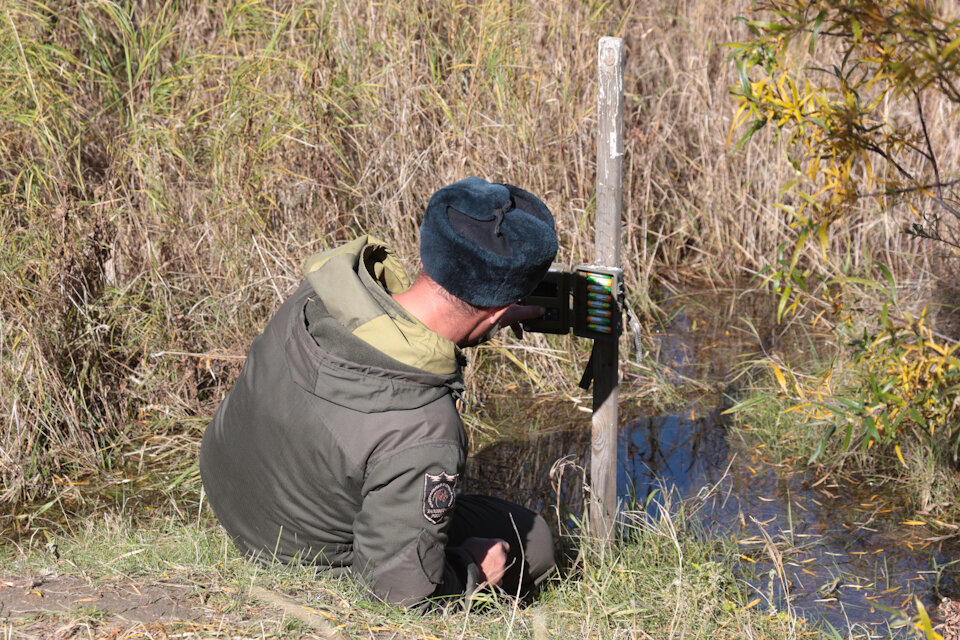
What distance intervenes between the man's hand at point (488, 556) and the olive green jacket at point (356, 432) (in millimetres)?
181

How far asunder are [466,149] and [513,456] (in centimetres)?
145

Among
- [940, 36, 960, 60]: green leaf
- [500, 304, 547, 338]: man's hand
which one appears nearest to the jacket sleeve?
[500, 304, 547, 338]: man's hand

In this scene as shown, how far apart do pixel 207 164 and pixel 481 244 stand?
8.38ft

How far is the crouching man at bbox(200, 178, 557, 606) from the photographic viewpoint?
7.80 ft

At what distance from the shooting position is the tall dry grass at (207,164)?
4129mm

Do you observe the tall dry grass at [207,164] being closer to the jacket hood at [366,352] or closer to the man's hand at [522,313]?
the man's hand at [522,313]

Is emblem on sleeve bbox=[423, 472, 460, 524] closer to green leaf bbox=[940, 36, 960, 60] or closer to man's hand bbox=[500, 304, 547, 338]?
man's hand bbox=[500, 304, 547, 338]

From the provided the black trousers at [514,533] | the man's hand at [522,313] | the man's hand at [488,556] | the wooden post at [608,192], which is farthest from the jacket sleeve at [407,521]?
the wooden post at [608,192]

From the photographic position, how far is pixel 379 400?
94.1 inches

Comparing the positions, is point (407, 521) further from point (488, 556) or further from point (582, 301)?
point (582, 301)

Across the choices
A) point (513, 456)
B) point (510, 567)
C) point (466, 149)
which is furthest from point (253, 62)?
point (510, 567)

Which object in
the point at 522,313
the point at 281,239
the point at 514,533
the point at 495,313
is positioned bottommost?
the point at 514,533

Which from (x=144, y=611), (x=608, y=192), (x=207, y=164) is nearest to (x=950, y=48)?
(x=608, y=192)

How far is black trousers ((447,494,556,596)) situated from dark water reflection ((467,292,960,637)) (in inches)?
4.3
